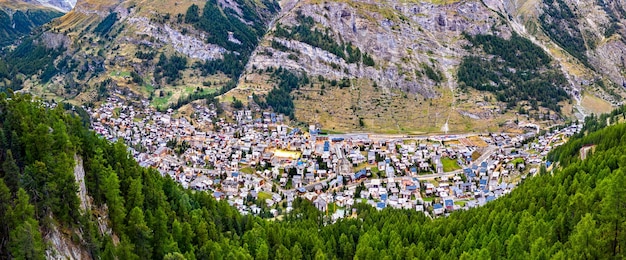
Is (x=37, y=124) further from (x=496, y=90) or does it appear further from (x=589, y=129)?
(x=496, y=90)

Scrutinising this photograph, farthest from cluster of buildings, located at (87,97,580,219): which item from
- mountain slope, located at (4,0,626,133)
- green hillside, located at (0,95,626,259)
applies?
green hillside, located at (0,95,626,259)

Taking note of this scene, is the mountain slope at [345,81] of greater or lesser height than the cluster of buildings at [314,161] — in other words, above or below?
above

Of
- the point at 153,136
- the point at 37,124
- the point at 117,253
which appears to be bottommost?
the point at 153,136

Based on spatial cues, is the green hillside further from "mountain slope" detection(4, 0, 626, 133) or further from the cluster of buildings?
"mountain slope" detection(4, 0, 626, 133)

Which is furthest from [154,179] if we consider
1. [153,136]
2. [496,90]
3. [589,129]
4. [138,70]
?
[496,90]

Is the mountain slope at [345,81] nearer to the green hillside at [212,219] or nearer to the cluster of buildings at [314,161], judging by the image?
the cluster of buildings at [314,161]

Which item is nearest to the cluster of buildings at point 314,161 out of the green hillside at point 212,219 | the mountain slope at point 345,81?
the mountain slope at point 345,81
